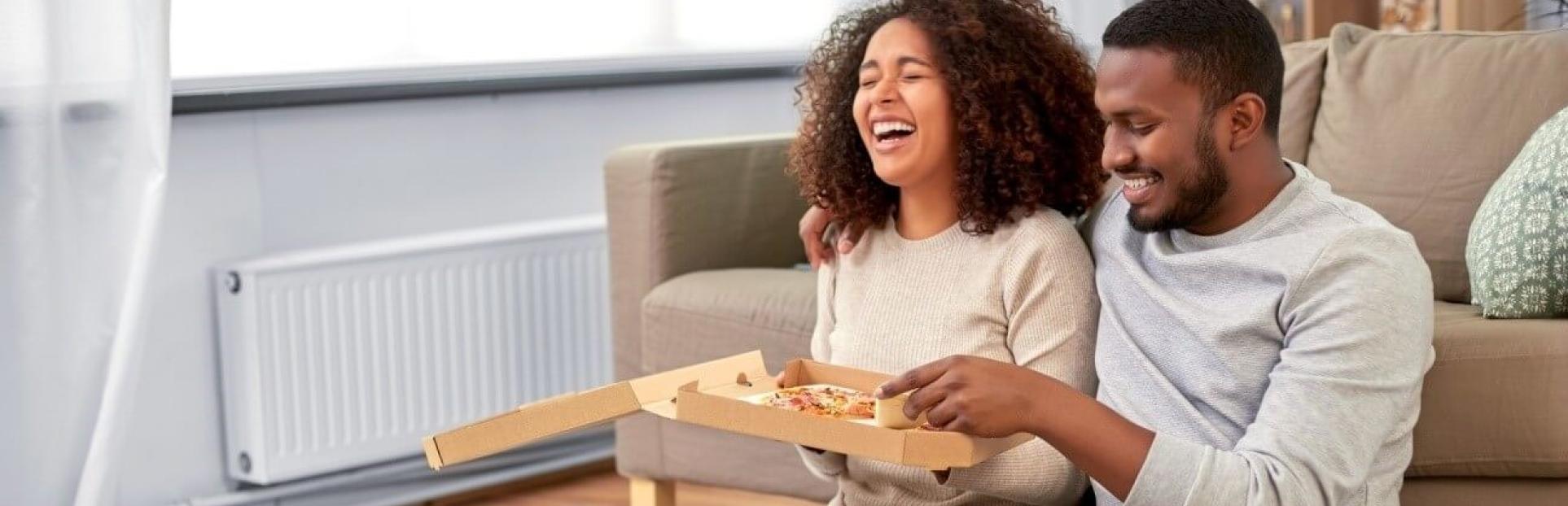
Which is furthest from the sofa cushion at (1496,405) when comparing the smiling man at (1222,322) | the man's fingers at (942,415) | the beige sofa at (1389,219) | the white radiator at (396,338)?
the white radiator at (396,338)

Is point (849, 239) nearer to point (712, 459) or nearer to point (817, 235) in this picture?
point (817, 235)

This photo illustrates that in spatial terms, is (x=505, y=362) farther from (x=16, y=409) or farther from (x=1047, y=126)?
→ (x=1047, y=126)

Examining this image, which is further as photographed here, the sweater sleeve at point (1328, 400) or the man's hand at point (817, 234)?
the man's hand at point (817, 234)

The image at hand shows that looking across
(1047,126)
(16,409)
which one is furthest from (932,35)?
(16,409)

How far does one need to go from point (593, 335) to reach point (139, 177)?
0.88 metres

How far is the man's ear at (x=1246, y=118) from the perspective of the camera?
1.42 metres

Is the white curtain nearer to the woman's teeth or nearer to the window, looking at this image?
the window

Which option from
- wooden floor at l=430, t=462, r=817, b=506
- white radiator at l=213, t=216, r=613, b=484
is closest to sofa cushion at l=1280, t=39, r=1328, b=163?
wooden floor at l=430, t=462, r=817, b=506

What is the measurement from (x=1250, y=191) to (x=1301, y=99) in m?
0.87

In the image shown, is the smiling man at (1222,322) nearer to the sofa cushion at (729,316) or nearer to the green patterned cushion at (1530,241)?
the green patterned cushion at (1530,241)

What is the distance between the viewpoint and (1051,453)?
1.57 metres

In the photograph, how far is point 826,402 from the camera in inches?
58.0

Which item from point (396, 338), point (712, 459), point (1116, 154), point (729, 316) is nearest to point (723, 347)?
point (729, 316)

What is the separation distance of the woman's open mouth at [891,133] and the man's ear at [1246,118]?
0.34m
